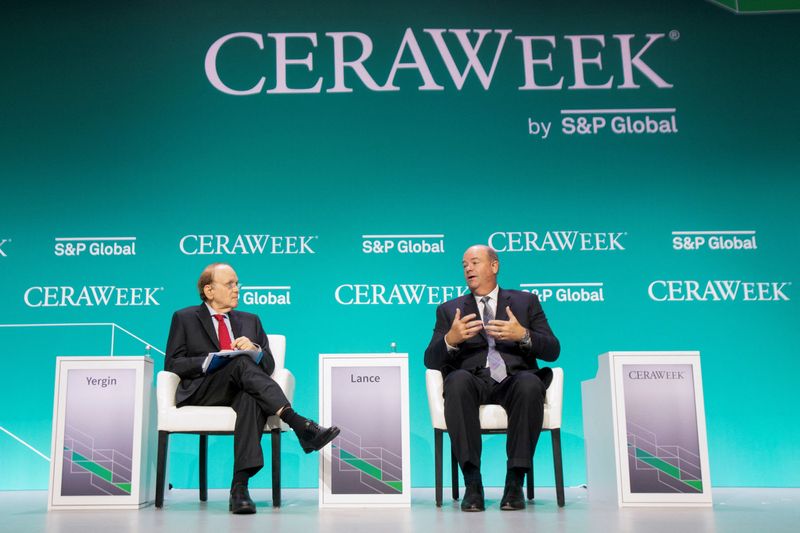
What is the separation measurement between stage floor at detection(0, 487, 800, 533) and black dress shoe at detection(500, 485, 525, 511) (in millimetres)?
51

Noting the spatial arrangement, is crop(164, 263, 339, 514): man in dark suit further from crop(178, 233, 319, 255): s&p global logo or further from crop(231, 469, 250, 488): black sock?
crop(178, 233, 319, 255): s&p global logo

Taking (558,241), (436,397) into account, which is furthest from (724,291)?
(436,397)

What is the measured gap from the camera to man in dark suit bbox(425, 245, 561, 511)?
3504 mm

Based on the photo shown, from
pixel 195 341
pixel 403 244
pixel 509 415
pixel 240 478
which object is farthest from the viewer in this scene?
pixel 403 244

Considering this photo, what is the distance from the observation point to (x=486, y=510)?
11.3 feet

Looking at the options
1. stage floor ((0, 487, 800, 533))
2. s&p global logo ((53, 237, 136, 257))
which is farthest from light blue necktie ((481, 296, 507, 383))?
s&p global logo ((53, 237, 136, 257))

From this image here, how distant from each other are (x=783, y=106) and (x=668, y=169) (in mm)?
850

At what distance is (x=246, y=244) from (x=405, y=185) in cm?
105

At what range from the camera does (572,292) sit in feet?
16.6

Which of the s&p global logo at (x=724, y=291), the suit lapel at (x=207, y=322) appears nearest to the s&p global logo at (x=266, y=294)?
the suit lapel at (x=207, y=322)

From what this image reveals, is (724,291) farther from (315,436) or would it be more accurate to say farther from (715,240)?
(315,436)

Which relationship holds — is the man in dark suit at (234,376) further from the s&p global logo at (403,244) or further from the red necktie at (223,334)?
the s&p global logo at (403,244)

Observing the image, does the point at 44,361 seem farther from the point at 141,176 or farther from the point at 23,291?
the point at 141,176

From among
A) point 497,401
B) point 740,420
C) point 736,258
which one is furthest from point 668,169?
point 497,401
